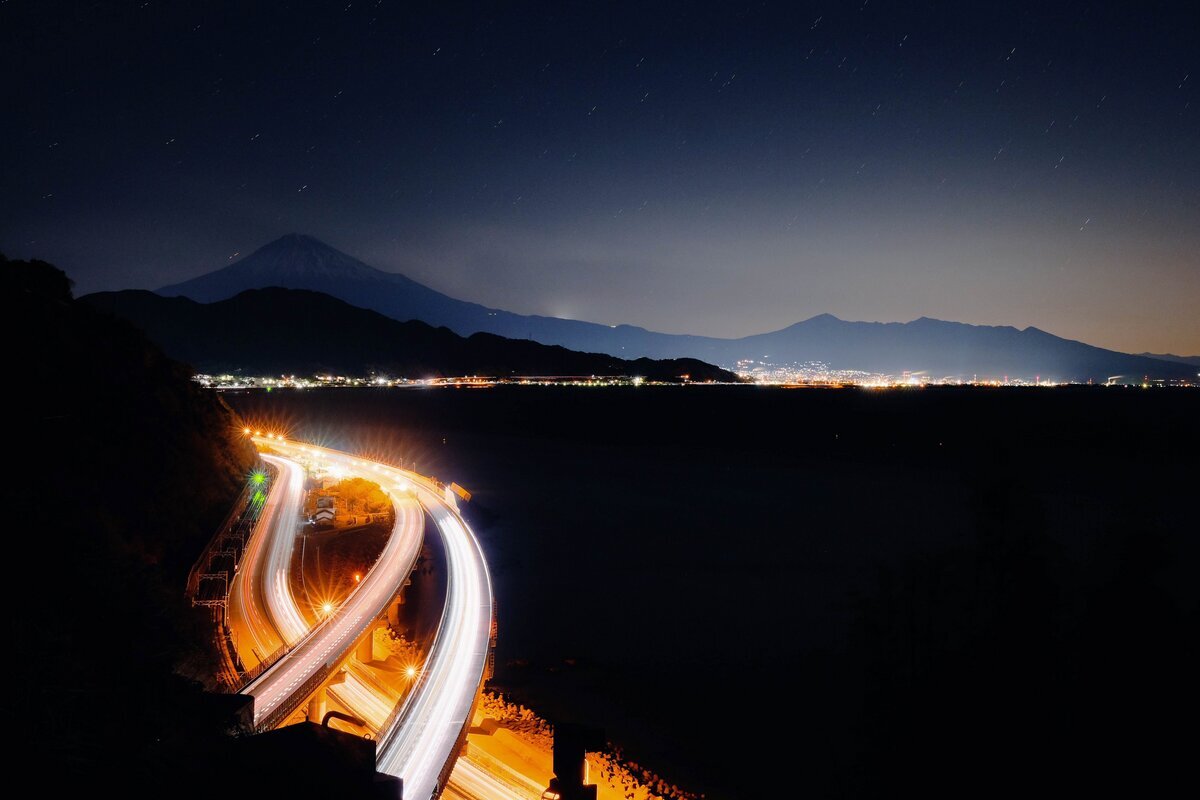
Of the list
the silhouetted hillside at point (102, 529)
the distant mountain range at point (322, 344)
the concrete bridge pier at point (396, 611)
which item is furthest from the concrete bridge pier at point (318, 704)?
the distant mountain range at point (322, 344)

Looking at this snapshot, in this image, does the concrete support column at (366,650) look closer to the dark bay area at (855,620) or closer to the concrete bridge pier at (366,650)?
the concrete bridge pier at (366,650)

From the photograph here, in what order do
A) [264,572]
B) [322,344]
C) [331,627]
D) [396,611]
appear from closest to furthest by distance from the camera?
[331,627]
[396,611]
[264,572]
[322,344]

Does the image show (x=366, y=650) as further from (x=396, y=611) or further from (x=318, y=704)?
(x=396, y=611)

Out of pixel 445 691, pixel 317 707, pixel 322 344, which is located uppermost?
pixel 322 344

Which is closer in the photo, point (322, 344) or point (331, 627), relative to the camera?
point (331, 627)

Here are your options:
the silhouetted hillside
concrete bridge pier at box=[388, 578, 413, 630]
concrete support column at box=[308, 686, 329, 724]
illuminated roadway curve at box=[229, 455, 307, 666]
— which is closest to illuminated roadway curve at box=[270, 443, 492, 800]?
concrete support column at box=[308, 686, 329, 724]

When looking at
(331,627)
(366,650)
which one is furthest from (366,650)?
(331,627)

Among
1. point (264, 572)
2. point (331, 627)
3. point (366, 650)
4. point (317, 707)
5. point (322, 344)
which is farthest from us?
point (322, 344)
